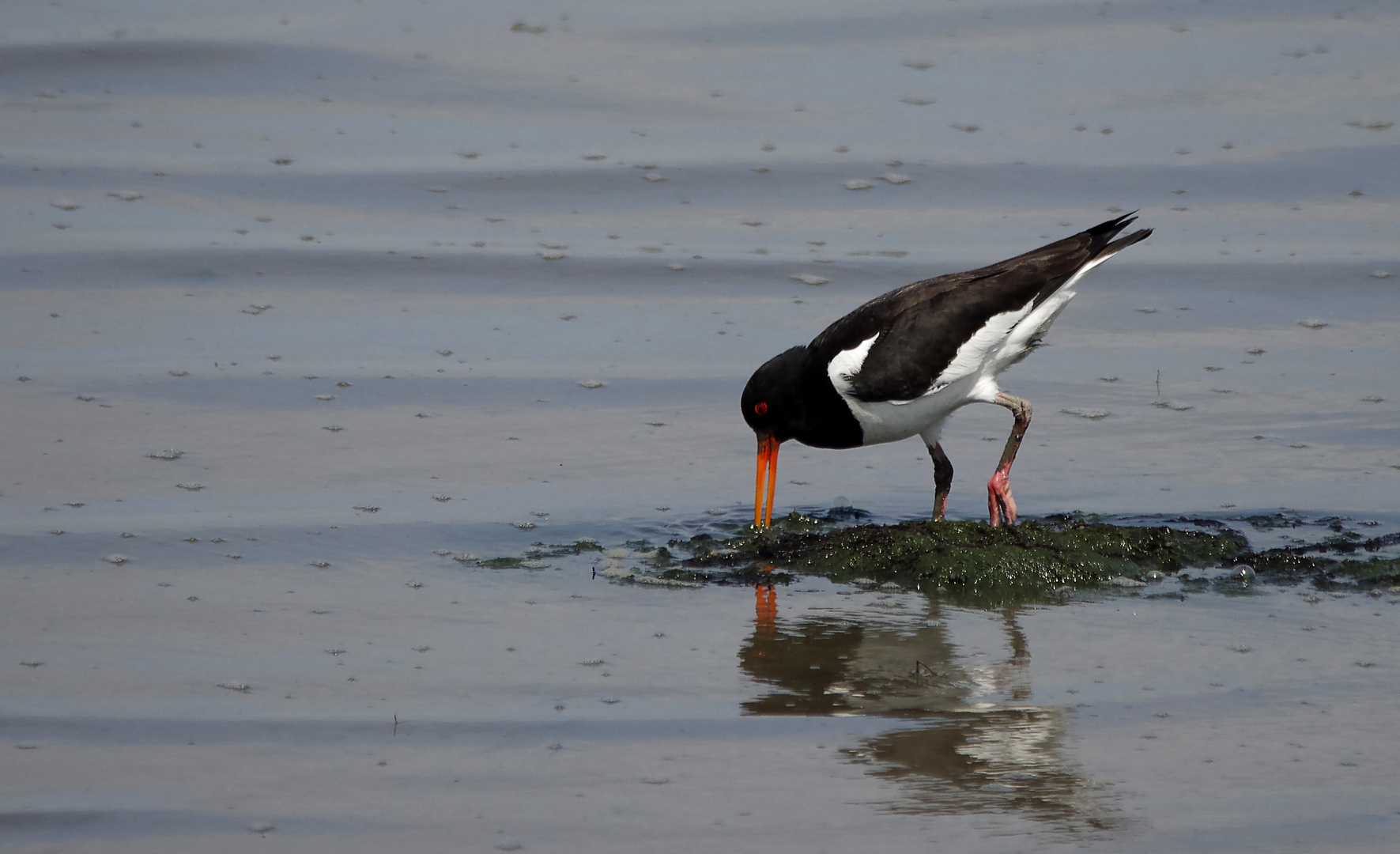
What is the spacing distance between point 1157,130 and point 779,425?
279 inches

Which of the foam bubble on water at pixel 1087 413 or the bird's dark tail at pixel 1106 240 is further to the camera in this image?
the foam bubble on water at pixel 1087 413

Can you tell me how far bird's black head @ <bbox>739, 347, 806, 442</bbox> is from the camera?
6984 mm

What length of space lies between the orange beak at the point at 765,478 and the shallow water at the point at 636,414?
178 millimetres

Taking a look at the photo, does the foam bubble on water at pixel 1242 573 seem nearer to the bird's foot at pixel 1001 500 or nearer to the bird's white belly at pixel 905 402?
the bird's foot at pixel 1001 500

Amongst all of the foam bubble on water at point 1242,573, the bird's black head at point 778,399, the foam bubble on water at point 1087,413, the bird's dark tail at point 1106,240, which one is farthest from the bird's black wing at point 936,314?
the foam bubble on water at point 1242,573

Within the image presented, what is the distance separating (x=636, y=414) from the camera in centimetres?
820

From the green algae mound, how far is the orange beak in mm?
217

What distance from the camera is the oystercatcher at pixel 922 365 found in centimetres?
683

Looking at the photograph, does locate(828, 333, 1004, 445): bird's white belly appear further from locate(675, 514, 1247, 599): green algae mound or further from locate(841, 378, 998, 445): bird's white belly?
locate(675, 514, 1247, 599): green algae mound

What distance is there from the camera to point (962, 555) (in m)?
6.14

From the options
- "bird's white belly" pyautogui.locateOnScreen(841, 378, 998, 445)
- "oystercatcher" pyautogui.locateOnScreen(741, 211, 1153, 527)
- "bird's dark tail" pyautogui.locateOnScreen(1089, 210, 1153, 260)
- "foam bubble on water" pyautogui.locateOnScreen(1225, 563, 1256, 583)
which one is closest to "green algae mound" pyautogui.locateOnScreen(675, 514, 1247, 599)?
"foam bubble on water" pyautogui.locateOnScreen(1225, 563, 1256, 583)

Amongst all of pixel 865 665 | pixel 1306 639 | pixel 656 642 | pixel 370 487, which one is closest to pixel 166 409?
pixel 370 487

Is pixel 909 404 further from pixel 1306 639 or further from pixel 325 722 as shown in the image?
pixel 325 722

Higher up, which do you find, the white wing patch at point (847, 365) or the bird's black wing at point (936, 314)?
the bird's black wing at point (936, 314)
